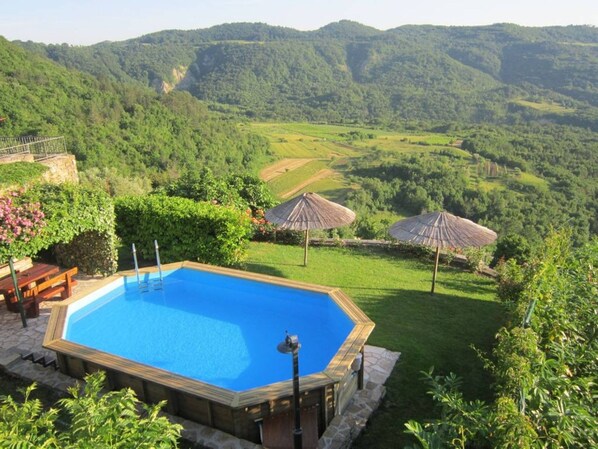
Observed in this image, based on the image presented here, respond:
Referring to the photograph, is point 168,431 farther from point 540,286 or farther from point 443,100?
point 443,100

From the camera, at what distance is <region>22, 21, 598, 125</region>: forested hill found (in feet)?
333

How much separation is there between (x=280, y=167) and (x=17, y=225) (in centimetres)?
5674

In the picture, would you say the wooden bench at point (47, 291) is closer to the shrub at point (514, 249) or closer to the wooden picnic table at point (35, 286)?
the wooden picnic table at point (35, 286)

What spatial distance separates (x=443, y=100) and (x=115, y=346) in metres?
121

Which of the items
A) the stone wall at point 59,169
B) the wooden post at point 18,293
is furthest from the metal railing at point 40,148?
the wooden post at point 18,293

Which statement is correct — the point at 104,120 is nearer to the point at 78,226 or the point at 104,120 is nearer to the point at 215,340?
the point at 78,226

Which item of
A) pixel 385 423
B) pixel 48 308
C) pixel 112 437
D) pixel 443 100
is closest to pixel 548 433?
pixel 385 423

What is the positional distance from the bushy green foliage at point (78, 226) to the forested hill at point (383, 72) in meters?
86.3

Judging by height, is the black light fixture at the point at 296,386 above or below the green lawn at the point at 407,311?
above

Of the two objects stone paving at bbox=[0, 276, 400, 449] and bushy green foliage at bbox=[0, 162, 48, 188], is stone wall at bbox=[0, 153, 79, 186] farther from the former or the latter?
stone paving at bbox=[0, 276, 400, 449]

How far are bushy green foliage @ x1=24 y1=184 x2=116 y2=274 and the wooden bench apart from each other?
A: 26.5 inches

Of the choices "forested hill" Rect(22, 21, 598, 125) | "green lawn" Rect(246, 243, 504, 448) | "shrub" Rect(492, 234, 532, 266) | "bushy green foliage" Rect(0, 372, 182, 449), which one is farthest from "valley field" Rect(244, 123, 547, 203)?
"bushy green foliage" Rect(0, 372, 182, 449)

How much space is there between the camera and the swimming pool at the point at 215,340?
549 centimetres

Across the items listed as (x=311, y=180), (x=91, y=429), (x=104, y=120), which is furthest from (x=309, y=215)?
(x=311, y=180)
